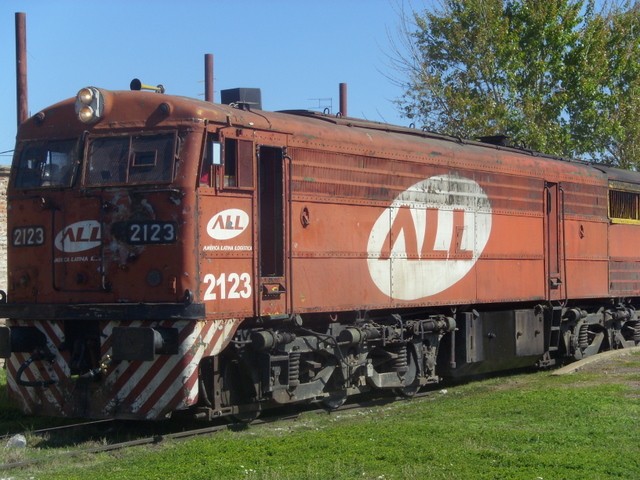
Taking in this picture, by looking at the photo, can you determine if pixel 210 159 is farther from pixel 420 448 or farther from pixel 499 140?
pixel 499 140

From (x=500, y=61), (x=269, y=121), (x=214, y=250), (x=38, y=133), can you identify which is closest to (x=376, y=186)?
(x=269, y=121)

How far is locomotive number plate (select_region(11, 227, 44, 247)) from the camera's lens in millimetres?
10617

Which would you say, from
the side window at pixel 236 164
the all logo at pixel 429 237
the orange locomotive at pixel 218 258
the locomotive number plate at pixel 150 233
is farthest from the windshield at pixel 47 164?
the all logo at pixel 429 237

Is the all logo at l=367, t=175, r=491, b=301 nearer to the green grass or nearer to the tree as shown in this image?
the green grass

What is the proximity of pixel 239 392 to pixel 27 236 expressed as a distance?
9.85 feet

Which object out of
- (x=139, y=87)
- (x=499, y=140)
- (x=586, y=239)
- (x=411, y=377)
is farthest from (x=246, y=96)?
(x=586, y=239)

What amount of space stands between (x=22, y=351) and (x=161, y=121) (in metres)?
3.05

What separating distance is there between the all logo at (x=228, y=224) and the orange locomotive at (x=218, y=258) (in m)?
0.02

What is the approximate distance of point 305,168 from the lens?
11.3 meters

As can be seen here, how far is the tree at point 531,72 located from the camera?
79.2 ft

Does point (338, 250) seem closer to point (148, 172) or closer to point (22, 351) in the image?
point (148, 172)

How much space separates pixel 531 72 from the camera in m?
24.4

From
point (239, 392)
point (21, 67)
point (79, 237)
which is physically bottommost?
point (239, 392)

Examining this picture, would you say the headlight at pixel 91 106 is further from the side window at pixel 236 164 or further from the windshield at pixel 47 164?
the side window at pixel 236 164
